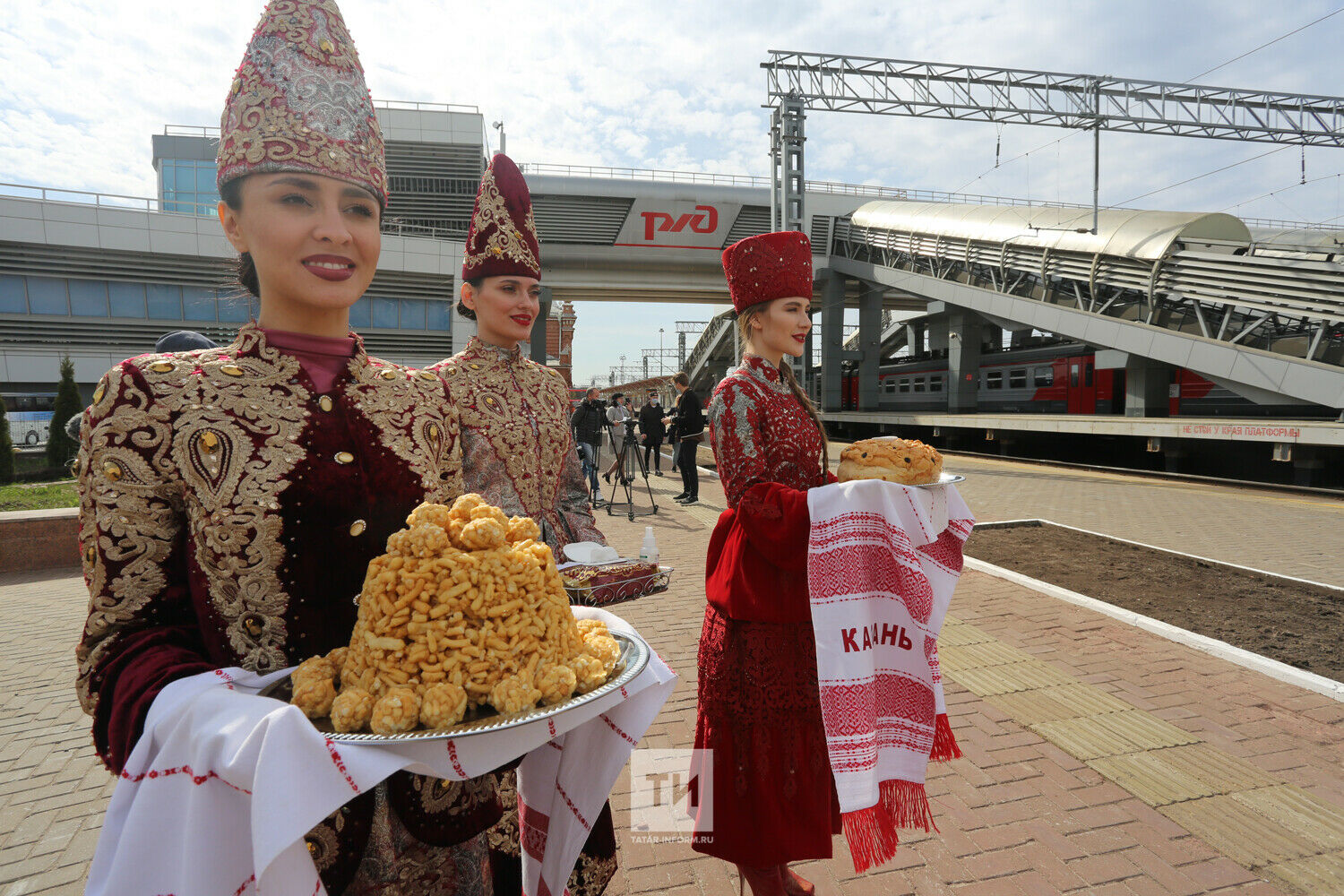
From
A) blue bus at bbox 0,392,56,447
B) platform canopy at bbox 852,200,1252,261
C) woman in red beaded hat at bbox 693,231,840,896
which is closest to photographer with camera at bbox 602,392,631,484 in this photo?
woman in red beaded hat at bbox 693,231,840,896

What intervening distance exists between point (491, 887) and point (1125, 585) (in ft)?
20.6

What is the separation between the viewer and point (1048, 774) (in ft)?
9.78

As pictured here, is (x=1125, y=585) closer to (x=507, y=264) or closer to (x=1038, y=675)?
(x=1038, y=675)

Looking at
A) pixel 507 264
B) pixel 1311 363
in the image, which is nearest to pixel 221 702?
pixel 507 264

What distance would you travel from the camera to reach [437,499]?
1382 mm

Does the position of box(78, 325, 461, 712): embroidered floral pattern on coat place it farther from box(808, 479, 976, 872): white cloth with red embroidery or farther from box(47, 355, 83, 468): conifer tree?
box(47, 355, 83, 468): conifer tree

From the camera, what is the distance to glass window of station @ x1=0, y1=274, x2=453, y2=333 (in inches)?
867

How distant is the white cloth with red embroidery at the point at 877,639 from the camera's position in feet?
6.15

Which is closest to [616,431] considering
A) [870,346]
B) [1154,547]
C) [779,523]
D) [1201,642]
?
[1154,547]

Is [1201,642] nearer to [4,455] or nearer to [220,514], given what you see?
[220,514]

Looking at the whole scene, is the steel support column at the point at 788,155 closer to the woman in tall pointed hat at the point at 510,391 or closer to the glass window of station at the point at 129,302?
A: the glass window of station at the point at 129,302

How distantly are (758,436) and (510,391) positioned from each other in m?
0.91

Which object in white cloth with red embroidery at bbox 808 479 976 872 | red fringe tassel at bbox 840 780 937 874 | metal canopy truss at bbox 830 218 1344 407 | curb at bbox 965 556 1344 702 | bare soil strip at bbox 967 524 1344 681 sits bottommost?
bare soil strip at bbox 967 524 1344 681

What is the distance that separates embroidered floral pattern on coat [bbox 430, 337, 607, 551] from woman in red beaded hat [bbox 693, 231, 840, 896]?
0.53 m
